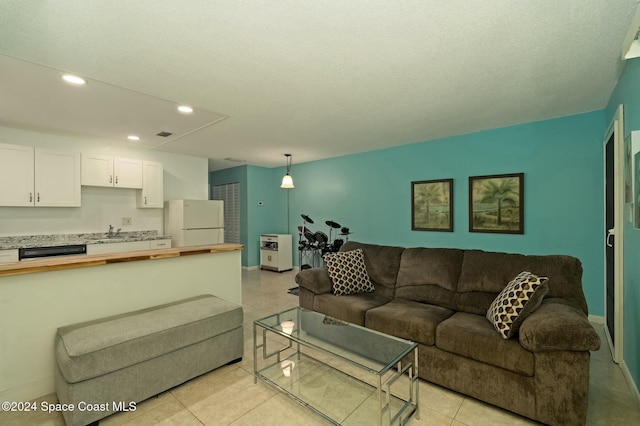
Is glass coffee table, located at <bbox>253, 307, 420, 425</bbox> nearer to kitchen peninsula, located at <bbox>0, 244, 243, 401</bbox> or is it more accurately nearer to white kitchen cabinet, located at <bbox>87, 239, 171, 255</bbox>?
kitchen peninsula, located at <bbox>0, 244, 243, 401</bbox>

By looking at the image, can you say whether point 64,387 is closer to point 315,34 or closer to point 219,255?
point 219,255

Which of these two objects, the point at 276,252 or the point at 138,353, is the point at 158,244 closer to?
the point at 276,252

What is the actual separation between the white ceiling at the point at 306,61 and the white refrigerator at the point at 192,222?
5.21 ft

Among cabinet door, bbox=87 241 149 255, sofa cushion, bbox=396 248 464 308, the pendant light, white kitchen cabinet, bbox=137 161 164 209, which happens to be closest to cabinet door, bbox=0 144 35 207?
cabinet door, bbox=87 241 149 255

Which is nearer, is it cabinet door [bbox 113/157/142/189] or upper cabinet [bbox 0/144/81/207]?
upper cabinet [bbox 0/144/81/207]

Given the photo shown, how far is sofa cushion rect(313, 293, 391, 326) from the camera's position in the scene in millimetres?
2646

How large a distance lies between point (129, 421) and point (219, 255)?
1494 mm

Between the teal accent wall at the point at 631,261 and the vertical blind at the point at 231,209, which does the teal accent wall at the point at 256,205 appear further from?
the teal accent wall at the point at 631,261

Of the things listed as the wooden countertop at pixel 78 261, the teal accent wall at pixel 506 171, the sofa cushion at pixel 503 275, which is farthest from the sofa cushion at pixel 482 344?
the wooden countertop at pixel 78 261

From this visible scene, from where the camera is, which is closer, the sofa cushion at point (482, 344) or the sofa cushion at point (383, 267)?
the sofa cushion at point (482, 344)

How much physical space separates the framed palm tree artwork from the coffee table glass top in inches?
108

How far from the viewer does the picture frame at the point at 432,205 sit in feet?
14.3

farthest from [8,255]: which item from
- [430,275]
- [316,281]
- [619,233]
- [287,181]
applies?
[619,233]

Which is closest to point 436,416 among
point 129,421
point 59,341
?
point 129,421
